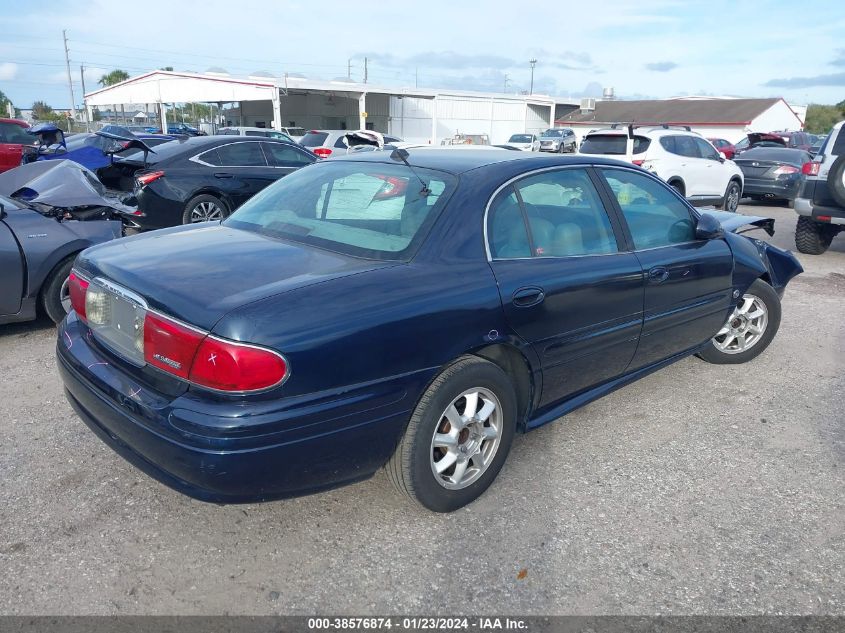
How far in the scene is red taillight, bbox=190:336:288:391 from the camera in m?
2.32

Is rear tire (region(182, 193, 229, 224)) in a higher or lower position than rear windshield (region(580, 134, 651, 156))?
lower

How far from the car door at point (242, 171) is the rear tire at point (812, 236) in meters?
7.50

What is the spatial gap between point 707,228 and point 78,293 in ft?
11.4

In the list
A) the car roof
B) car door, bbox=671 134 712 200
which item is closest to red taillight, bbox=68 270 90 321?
the car roof

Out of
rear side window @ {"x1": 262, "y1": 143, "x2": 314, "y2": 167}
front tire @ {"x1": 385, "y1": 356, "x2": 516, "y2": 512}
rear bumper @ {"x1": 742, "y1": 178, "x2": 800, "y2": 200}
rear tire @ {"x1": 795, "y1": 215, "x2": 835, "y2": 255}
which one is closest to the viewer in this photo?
front tire @ {"x1": 385, "y1": 356, "x2": 516, "y2": 512}

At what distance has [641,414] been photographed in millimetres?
4168

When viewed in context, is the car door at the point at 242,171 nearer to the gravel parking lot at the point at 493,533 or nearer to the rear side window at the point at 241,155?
the rear side window at the point at 241,155

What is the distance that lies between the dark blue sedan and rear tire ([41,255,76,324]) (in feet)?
7.79

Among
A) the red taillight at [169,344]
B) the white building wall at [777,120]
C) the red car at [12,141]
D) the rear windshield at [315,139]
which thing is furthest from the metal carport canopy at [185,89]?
the white building wall at [777,120]

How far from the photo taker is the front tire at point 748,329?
4.89 metres

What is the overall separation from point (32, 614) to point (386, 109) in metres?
46.9

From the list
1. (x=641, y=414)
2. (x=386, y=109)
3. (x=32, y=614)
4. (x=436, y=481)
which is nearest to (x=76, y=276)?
(x=32, y=614)

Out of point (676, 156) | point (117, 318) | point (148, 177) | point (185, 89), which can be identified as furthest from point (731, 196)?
point (185, 89)

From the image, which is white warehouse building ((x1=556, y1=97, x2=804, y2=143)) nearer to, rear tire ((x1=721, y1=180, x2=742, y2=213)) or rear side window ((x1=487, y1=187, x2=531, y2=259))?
rear tire ((x1=721, y1=180, x2=742, y2=213))
